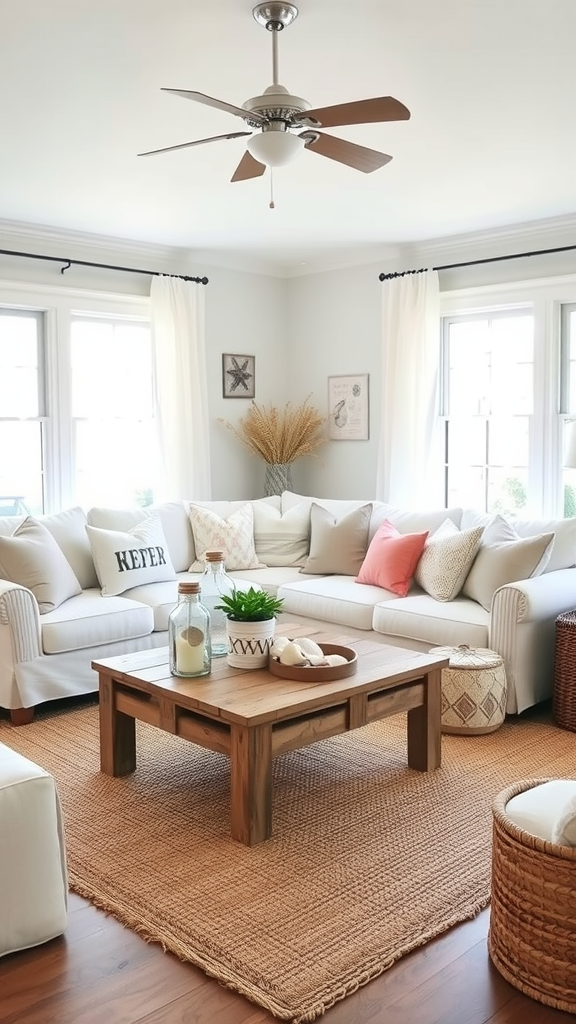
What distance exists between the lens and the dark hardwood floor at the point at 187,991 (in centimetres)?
199

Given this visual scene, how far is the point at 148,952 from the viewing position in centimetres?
225

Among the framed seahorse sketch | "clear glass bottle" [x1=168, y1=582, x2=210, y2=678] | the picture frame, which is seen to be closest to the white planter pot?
"clear glass bottle" [x1=168, y1=582, x2=210, y2=678]

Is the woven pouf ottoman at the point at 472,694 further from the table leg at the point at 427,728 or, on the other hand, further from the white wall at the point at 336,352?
the white wall at the point at 336,352

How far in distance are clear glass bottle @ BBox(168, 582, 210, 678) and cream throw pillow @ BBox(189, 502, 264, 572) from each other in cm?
218

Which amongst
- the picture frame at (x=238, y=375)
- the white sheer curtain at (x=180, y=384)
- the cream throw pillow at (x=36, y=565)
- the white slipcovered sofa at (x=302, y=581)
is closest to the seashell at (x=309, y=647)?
the white slipcovered sofa at (x=302, y=581)

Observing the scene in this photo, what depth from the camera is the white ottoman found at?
2.19m

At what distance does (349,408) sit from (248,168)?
324cm

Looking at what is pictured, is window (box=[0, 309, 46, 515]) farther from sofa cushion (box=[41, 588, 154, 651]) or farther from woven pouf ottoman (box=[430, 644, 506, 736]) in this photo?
woven pouf ottoman (box=[430, 644, 506, 736])

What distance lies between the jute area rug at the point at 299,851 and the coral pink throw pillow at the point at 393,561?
106 cm

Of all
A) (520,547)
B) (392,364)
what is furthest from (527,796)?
(392,364)

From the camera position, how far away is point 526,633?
13.5 feet

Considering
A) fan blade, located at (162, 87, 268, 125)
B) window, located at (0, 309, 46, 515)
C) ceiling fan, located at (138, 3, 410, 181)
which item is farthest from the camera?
window, located at (0, 309, 46, 515)

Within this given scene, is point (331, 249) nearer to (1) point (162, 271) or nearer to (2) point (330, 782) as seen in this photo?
(1) point (162, 271)

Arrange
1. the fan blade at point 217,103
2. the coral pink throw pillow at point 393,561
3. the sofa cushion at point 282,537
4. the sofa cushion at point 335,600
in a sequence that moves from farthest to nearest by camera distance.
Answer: the sofa cushion at point 282,537, the coral pink throw pillow at point 393,561, the sofa cushion at point 335,600, the fan blade at point 217,103
